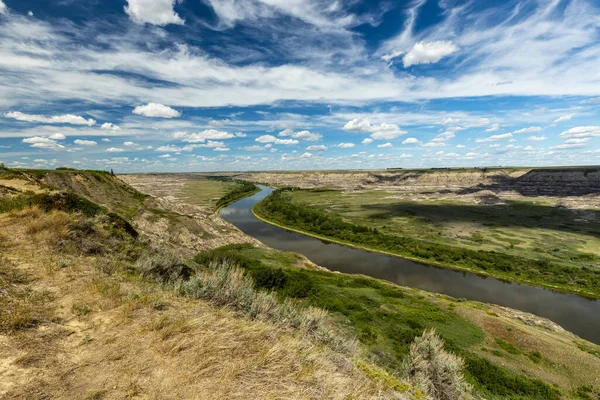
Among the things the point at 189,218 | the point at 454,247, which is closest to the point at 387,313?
the point at 189,218

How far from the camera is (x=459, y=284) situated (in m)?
44.3

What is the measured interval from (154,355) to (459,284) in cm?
4930

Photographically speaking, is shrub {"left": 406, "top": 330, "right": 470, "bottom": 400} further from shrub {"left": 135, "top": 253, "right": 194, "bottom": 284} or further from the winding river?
the winding river

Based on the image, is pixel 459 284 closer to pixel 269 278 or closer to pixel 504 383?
pixel 504 383

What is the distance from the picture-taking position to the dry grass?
4797 millimetres

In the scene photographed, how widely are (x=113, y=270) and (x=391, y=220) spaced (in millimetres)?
86258

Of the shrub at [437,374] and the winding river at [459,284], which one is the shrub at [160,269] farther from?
the winding river at [459,284]

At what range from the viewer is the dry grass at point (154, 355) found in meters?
4.80

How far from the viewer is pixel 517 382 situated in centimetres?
1825

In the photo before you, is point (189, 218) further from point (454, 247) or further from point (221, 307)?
point (454, 247)

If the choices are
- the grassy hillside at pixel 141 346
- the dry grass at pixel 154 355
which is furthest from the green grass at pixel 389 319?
the dry grass at pixel 154 355

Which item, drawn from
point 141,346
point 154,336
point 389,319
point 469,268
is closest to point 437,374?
point 154,336

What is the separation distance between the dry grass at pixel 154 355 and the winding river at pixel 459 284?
41758 mm

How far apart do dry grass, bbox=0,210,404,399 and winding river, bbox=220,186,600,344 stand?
41758mm
